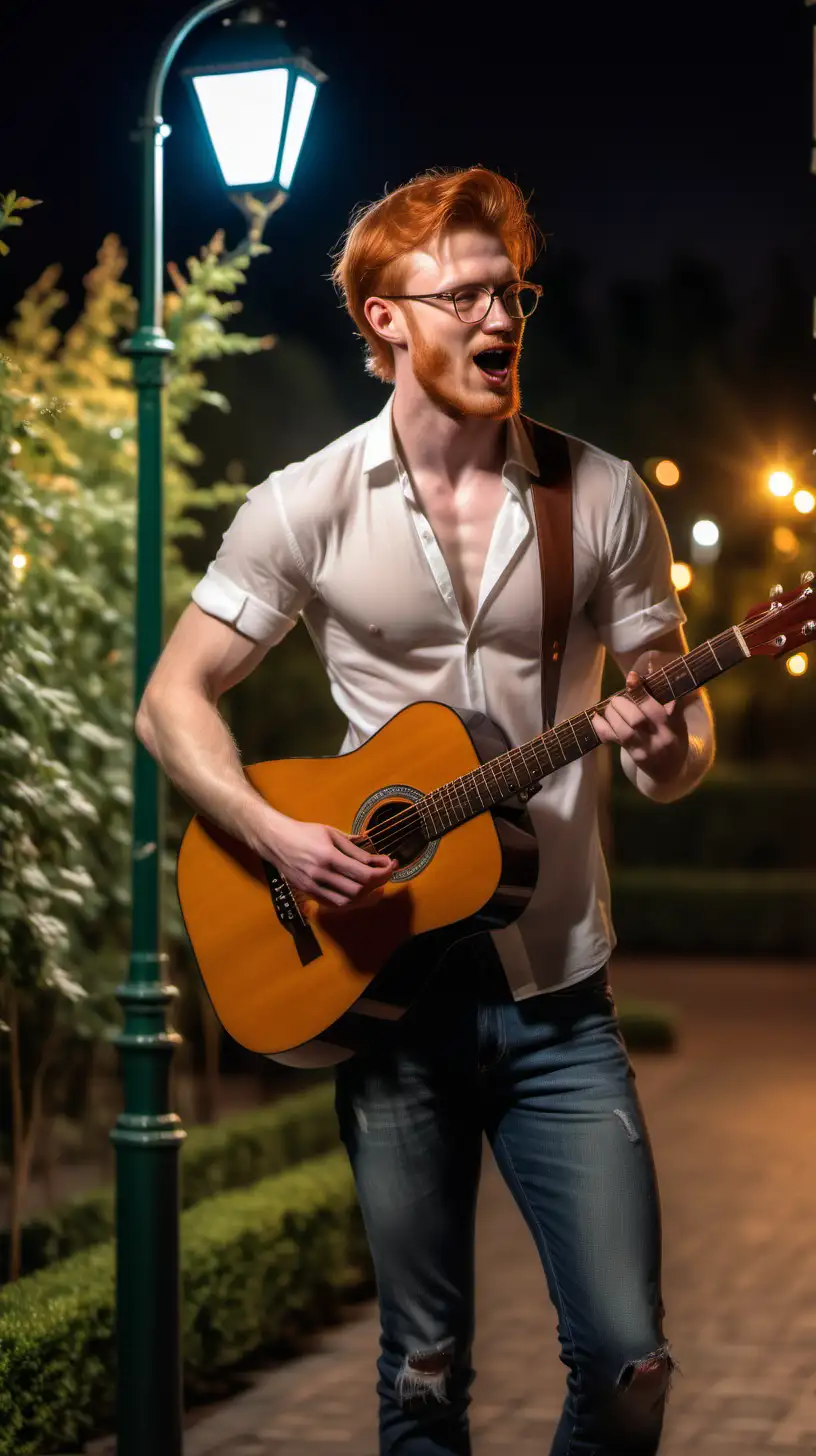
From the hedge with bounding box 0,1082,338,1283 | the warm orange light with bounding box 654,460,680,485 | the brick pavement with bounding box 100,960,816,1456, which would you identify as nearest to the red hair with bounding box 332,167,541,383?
the brick pavement with bounding box 100,960,816,1456

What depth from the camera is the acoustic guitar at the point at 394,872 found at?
301 cm

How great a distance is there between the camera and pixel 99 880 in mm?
7773

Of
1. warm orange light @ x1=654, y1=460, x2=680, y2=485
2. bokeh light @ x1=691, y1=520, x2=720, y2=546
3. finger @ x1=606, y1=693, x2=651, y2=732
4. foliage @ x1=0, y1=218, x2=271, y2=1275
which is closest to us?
finger @ x1=606, y1=693, x2=651, y2=732

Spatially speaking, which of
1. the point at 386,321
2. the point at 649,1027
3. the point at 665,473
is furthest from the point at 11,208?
the point at 649,1027

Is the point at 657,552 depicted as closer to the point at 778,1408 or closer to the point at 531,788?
the point at 531,788

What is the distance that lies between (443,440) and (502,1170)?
1.13m

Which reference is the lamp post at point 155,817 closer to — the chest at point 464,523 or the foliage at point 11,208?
the foliage at point 11,208

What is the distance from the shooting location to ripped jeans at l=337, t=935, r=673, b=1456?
2.97 m

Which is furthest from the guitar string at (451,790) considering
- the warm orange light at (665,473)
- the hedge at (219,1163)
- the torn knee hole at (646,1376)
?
the warm orange light at (665,473)

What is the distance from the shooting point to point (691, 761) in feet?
10.2

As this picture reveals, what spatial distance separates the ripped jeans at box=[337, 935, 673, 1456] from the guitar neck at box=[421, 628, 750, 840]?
206 mm

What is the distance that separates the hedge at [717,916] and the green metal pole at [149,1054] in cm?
1880

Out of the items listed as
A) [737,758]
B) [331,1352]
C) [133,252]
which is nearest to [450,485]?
[331,1352]

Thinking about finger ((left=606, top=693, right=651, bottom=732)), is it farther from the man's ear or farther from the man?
the man's ear
